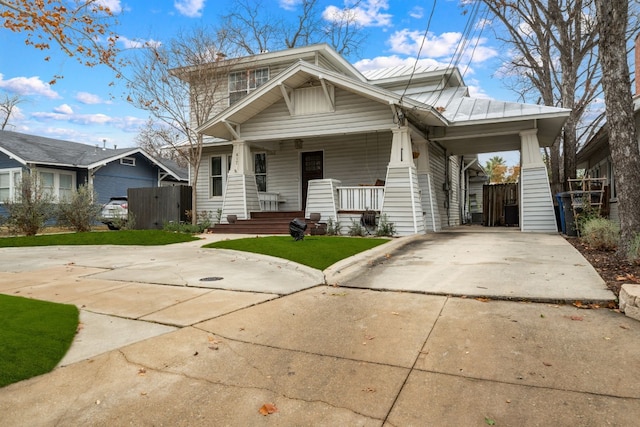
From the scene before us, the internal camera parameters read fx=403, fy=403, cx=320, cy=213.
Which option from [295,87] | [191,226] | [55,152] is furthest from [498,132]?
[55,152]

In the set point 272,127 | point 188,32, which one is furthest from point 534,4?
point 188,32

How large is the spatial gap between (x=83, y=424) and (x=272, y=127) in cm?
1191

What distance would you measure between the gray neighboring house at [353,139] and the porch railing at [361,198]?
31 mm

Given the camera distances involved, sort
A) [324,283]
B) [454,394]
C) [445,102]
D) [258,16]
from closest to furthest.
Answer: [454,394], [324,283], [445,102], [258,16]

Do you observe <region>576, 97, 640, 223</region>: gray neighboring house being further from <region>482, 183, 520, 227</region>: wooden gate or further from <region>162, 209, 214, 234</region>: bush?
<region>162, 209, 214, 234</region>: bush

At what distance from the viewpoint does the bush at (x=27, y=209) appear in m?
13.3

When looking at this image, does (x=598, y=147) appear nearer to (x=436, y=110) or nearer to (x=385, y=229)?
(x=436, y=110)

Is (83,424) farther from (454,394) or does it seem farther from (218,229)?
(218,229)

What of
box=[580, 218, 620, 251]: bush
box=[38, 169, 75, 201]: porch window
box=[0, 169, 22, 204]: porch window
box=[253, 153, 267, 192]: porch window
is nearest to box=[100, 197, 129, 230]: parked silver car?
box=[38, 169, 75, 201]: porch window

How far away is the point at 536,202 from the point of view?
1238cm

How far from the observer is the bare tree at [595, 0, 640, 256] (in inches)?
253

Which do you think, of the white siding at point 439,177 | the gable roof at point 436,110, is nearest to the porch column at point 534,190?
the gable roof at point 436,110

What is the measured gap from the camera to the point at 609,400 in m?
2.42

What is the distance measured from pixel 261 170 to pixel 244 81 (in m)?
3.97
